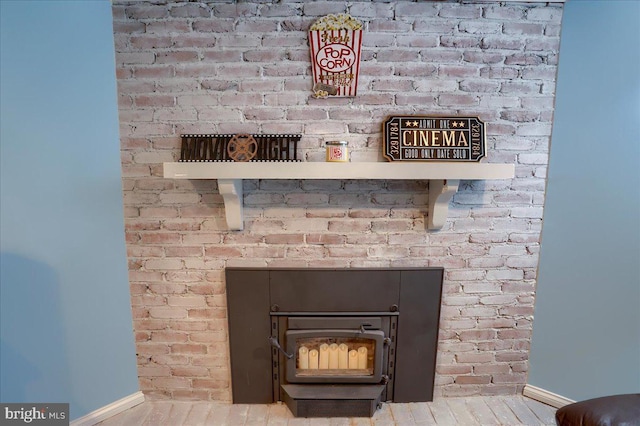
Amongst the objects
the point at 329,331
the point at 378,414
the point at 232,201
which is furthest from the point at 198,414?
the point at 232,201

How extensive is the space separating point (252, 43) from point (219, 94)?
0.92 ft

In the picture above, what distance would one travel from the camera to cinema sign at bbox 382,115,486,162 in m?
1.54

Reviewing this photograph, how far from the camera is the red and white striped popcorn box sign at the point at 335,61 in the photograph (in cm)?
151

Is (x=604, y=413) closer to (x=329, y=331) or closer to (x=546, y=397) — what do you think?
(x=546, y=397)

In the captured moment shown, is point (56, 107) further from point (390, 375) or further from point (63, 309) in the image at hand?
point (390, 375)

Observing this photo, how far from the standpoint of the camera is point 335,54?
1519 millimetres

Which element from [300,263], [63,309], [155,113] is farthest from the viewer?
Answer: [300,263]

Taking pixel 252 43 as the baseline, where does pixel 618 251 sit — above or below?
below

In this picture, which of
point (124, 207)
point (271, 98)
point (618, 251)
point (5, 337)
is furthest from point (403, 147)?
point (5, 337)

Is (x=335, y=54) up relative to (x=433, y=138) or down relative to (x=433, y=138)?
up

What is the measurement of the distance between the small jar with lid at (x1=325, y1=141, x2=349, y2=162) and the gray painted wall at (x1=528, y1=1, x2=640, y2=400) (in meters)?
1.05

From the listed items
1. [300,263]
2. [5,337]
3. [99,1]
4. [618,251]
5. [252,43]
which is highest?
[99,1]

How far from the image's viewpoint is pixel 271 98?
5.15 ft

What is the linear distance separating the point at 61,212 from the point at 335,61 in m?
1.40
